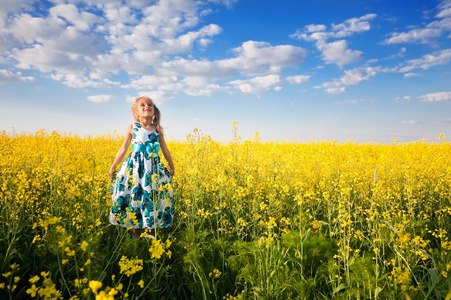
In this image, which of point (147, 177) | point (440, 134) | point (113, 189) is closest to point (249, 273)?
point (147, 177)

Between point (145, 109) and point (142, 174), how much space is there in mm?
908

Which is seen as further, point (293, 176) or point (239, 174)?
point (239, 174)

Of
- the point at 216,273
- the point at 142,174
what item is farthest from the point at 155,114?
the point at 216,273

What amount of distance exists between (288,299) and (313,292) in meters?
0.39

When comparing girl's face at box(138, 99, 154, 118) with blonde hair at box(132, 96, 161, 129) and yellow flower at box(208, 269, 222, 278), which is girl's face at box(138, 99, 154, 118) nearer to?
blonde hair at box(132, 96, 161, 129)

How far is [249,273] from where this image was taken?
7.49ft

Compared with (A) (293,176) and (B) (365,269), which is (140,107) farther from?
(B) (365,269)

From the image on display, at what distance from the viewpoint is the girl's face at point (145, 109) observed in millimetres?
3819

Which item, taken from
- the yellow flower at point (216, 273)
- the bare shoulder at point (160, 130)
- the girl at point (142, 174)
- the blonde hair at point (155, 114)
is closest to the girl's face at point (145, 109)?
the girl at point (142, 174)

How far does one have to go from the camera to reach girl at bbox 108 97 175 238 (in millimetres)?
3387

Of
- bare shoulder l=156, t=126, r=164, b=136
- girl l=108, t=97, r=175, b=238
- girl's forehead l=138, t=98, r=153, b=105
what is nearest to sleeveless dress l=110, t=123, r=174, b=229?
girl l=108, t=97, r=175, b=238

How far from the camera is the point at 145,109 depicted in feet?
12.6

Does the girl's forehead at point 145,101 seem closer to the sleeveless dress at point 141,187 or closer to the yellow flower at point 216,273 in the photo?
the sleeveless dress at point 141,187

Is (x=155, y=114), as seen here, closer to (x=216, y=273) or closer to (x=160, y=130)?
(x=160, y=130)
